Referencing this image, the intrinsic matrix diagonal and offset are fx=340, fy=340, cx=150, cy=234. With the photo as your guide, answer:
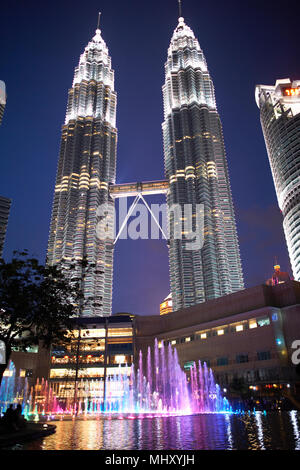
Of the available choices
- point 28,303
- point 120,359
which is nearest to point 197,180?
point 120,359

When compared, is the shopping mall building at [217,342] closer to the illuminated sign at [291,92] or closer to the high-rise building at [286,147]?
the high-rise building at [286,147]

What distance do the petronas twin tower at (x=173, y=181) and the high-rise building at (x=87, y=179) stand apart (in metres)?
0.41

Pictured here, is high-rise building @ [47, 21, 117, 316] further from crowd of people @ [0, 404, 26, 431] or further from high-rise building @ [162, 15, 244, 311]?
crowd of people @ [0, 404, 26, 431]

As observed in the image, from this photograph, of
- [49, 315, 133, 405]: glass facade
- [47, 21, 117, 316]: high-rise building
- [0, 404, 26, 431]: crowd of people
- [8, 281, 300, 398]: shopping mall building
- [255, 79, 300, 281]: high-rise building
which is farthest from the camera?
[47, 21, 117, 316]: high-rise building

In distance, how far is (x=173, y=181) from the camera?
14288cm

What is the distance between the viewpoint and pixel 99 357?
91688 millimetres

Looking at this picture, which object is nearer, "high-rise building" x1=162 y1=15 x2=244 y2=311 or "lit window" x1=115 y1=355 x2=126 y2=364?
"lit window" x1=115 y1=355 x2=126 y2=364

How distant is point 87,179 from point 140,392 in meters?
101

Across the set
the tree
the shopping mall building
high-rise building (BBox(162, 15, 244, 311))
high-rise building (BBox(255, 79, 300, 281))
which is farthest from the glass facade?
the tree

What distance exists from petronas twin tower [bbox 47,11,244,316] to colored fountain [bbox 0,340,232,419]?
3197 cm

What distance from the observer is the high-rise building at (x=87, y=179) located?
13612 cm

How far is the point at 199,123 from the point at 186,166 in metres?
21.9

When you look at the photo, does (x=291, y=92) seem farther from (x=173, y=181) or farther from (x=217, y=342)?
(x=217, y=342)

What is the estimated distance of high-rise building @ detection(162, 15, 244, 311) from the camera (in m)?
122
